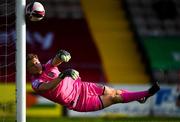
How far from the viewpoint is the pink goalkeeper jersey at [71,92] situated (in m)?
9.12

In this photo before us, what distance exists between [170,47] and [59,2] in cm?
393

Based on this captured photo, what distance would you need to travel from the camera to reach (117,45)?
2305cm

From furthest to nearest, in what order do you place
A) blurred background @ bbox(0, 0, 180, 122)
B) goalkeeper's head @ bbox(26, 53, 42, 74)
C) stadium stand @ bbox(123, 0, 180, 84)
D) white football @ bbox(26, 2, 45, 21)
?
stadium stand @ bbox(123, 0, 180, 84) → blurred background @ bbox(0, 0, 180, 122) → goalkeeper's head @ bbox(26, 53, 42, 74) → white football @ bbox(26, 2, 45, 21)

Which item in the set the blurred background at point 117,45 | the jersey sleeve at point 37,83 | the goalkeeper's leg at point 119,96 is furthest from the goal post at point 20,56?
the blurred background at point 117,45

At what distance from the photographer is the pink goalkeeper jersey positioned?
9.12 m

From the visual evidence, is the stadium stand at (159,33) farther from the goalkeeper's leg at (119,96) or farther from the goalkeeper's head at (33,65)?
the goalkeeper's head at (33,65)

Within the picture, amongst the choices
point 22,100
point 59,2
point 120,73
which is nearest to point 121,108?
point 120,73

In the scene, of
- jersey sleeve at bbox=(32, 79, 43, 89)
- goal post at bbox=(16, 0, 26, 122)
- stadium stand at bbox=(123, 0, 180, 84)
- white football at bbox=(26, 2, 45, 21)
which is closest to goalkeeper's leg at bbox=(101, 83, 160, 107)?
jersey sleeve at bbox=(32, 79, 43, 89)

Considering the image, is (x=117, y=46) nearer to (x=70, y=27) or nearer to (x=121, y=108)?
(x=70, y=27)

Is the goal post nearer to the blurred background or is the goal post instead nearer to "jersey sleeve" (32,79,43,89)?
"jersey sleeve" (32,79,43,89)

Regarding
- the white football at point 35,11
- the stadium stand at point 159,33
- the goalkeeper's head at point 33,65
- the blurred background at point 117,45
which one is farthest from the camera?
the stadium stand at point 159,33

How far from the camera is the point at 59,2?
23.9 meters

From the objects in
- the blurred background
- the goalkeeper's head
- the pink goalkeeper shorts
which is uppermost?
the goalkeeper's head

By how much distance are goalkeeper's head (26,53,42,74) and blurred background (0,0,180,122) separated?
33.3 feet
